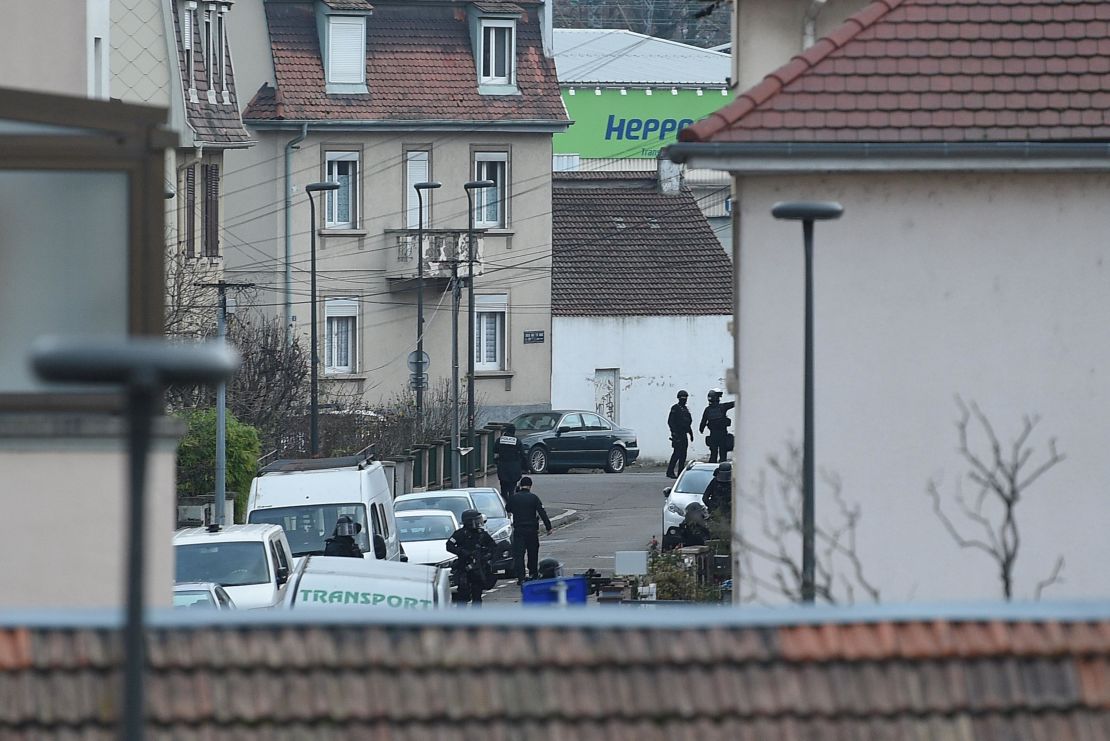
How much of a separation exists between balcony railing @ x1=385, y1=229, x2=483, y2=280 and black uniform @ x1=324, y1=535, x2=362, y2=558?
2734cm

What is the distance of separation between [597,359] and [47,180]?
43518 mm

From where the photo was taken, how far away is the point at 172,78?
3441cm

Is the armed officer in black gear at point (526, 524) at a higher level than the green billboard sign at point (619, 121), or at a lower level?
lower

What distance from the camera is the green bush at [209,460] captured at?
3225cm

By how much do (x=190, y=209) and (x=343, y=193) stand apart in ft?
47.6

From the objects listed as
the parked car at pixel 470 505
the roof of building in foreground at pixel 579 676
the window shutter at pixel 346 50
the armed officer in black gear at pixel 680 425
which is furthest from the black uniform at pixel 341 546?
the window shutter at pixel 346 50

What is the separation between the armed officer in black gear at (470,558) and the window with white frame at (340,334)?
89.7 feet

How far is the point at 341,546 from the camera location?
22688 millimetres

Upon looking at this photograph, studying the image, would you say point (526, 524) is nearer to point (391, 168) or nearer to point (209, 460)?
point (209, 460)

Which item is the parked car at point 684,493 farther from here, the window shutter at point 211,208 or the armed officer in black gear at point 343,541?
the window shutter at point 211,208

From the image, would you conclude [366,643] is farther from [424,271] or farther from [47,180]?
[424,271]

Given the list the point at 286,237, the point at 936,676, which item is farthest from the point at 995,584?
the point at 286,237

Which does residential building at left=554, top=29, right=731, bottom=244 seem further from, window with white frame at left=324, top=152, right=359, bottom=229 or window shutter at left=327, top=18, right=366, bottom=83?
window shutter at left=327, top=18, right=366, bottom=83

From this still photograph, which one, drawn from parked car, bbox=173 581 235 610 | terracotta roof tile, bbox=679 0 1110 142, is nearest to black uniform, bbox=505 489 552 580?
parked car, bbox=173 581 235 610
